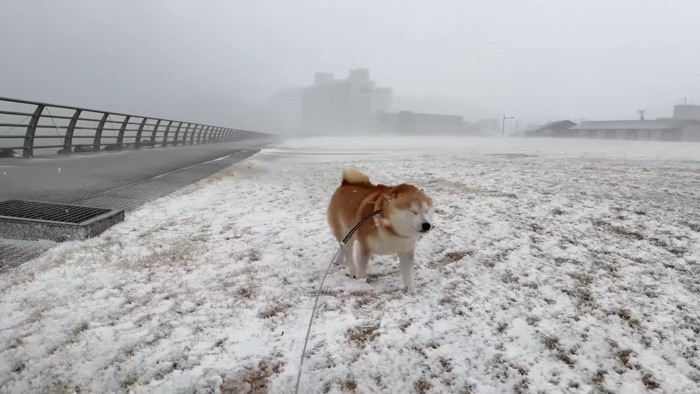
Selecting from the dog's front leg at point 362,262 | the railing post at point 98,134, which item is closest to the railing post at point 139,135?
the railing post at point 98,134

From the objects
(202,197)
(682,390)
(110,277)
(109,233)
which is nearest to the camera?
(682,390)

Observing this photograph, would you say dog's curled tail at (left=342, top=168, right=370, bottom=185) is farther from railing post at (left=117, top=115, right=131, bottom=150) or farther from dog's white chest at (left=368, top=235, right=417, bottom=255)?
railing post at (left=117, top=115, right=131, bottom=150)

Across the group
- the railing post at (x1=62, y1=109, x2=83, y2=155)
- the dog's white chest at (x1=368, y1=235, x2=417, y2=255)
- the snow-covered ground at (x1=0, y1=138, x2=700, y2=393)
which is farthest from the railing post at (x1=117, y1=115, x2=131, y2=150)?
the dog's white chest at (x1=368, y1=235, x2=417, y2=255)

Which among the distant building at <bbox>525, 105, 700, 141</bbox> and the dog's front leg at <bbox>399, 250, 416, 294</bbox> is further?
the distant building at <bbox>525, 105, 700, 141</bbox>

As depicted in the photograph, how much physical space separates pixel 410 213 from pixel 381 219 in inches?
10.4

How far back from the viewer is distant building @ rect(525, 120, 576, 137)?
206 ft

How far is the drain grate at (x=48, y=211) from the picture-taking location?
14.6ft

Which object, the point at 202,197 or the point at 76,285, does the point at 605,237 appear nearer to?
the point at 76,285

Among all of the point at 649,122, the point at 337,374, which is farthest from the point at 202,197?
the point at 649,122

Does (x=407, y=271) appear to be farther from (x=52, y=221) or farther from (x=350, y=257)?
(x=52, y=221)

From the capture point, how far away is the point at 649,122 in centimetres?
5325

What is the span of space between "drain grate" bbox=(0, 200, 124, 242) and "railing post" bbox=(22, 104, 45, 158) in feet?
20.2

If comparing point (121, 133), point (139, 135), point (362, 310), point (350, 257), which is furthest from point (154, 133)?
point (362, 310)

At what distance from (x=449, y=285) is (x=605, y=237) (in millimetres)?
2302
